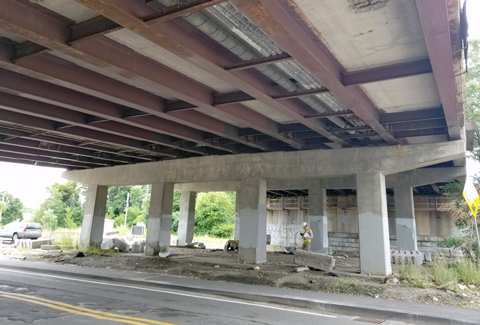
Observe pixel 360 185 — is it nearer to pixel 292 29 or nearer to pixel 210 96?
pixel 210 96

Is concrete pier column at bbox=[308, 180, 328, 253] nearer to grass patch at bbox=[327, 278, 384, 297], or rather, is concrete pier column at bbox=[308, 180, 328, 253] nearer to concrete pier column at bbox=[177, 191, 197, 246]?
concrete pier column at bbox=[177, 191, 197, 246]

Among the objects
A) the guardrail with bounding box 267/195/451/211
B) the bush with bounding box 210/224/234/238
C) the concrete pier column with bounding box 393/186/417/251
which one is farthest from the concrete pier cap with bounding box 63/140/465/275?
the bush with bounding box 210/224/234/238

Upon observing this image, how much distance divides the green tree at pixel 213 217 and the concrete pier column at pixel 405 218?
31.9m

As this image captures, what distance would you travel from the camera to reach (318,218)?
22250mm

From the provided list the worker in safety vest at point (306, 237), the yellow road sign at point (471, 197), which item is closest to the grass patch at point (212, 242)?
the worker in safety vest at point (306, 237)

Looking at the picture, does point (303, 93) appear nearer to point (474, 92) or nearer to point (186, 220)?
point (186, 220)

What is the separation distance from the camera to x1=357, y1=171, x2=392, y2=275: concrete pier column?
12289 mm

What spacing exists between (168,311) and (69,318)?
1923 mm

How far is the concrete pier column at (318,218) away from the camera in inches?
848

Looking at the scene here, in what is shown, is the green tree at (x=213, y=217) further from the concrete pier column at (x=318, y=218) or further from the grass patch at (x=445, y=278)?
the grass patch at (x=445, y=278)

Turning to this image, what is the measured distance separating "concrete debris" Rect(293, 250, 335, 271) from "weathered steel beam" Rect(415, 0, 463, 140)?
6.87 metres

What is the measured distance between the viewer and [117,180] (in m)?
20.6

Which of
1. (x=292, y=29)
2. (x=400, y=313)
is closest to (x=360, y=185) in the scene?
(x=400, y=313)

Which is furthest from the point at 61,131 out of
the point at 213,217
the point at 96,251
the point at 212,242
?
the point at 213,217
